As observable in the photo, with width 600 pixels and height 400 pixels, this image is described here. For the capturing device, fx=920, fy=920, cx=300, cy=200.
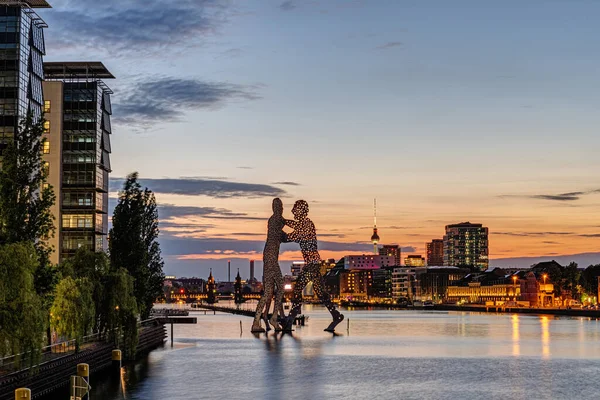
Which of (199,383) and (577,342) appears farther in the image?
(577,342)

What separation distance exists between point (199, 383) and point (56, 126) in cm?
8969

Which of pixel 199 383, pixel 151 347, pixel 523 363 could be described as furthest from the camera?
pixel 151 347

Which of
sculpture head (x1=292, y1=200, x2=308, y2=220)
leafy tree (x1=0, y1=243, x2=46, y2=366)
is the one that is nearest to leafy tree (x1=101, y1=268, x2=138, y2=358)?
leafy tree (x1=0, y1=243, x2=46, y2=366)

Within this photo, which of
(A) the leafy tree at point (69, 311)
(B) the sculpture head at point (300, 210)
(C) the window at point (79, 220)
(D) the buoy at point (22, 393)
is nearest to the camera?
(D) the buoy at point (22, 393)

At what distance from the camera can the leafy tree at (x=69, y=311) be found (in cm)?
6019

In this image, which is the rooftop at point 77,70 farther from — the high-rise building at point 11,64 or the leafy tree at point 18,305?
the leafy tree at point 18,305

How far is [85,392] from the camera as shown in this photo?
54.7 metres

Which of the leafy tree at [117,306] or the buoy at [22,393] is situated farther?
the leafy tree at [117,306]

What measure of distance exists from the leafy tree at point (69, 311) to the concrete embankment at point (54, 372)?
1640 millimetres

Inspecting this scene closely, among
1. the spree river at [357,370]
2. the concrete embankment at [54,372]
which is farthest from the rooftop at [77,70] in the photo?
the concrete embankment at [54,372]

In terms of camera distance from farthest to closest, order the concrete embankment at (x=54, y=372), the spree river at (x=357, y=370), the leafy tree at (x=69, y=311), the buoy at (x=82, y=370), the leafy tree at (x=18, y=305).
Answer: the spree river at (x=357, y=370), the leafy tree at (x=69, y=311), the buoy at (x=82, y=370), the concrete embankment at (x=54, y=372), the leafy tree at (x=18, y=305)

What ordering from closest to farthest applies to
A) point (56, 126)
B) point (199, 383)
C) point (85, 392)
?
1. point (85, 392)
2. point (199, 383)
3. point (56, 126)

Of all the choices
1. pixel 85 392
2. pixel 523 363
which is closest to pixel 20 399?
pixel 85 392

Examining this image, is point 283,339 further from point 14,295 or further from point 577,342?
point 14,295
